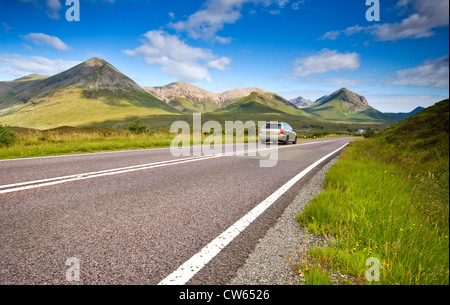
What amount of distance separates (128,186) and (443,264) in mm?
4634

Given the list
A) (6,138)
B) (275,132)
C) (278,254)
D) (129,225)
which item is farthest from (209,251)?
(275,132)

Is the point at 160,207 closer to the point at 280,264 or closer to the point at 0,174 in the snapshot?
the point at 280,264

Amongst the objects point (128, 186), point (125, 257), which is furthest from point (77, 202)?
point (125, 257)

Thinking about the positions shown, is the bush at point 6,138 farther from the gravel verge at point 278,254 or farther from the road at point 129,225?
the gravel verge at point 278,254

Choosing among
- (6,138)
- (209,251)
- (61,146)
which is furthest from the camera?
(6,138)

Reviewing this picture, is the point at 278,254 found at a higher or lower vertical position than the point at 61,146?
lower

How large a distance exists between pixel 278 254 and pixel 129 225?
1.84m

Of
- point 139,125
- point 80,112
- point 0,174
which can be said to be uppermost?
point 80,112

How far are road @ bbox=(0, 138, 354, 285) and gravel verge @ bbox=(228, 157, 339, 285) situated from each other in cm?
10

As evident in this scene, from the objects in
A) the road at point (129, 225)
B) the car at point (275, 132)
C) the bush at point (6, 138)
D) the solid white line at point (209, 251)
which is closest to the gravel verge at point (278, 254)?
the road at point (129, 225)

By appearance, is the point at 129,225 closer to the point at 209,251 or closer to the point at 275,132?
the point at 209,251

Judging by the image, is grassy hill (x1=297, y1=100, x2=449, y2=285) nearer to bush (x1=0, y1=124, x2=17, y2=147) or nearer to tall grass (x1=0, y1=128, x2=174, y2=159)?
tall grass (x1=0, y1=128, x2=174, y2=159)

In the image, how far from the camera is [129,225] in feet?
9.04
